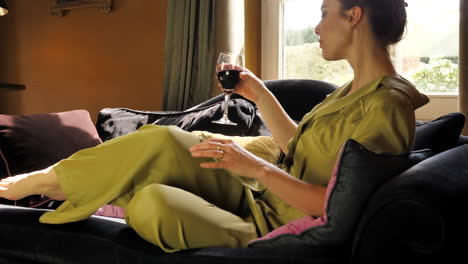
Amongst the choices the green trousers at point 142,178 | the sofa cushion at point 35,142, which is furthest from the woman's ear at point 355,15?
the sofa cushion at point 35,142

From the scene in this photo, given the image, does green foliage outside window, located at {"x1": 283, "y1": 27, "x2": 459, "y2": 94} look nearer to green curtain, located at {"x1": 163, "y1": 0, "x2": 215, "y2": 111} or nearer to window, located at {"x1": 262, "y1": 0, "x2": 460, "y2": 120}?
window, located at {"x1": 262, "y1": 0, "x2": 460, "y2": 120}

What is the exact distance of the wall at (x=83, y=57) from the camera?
139 inches

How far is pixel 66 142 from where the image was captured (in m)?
2.02

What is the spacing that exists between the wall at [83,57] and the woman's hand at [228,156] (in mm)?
2353

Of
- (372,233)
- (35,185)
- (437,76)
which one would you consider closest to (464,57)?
(437,76)

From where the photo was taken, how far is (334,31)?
1.31m

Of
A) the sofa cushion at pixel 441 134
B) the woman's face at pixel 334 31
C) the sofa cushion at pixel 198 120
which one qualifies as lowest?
the sofa cushion at pixel 198 120

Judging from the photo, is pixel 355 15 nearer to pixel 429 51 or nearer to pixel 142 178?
pixel 142 178

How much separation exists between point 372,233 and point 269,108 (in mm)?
813

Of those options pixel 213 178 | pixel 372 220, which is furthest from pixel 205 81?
pixel 372 220

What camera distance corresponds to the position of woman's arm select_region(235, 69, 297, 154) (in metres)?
1.62

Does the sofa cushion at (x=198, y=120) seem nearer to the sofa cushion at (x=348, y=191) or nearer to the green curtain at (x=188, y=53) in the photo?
the green curtain at (x=188, y=53)

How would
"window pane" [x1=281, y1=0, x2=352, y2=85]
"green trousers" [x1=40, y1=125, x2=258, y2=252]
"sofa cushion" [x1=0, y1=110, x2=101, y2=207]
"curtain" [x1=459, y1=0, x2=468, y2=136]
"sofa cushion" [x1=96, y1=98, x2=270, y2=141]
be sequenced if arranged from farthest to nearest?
"window pane" [x1=281, y1=0, x2=352, y2=85]
"sofa cushion" [x1=96, y1=98, x2=270, y2=141]
"curtain" [x1=459, y1=0, x2=468, y2=136]
"sofa cushion" [x1=0, y1=110, x2=101, y2=207]
"green trousers" [x1=40, y1=125, x2=258, y2=252]

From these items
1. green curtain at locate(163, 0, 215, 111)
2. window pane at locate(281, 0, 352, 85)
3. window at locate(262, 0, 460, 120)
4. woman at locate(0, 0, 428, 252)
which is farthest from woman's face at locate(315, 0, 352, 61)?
green curtain at locate(163, 0, 215, 111)
